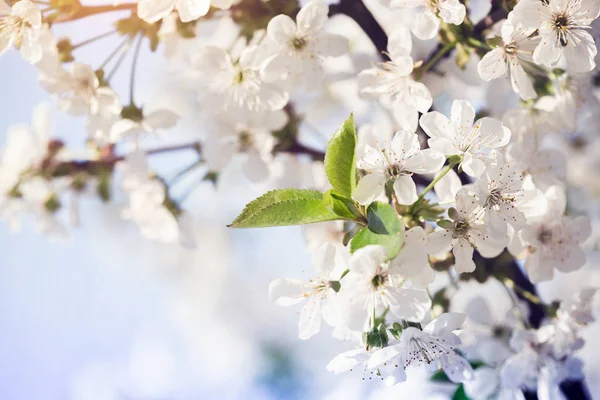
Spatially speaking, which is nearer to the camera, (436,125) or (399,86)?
(436,125)

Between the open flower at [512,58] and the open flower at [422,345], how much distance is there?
0.29 m

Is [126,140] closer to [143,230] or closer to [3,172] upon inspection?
[143,230]

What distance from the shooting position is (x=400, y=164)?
0.67 m

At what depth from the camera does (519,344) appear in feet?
2.99

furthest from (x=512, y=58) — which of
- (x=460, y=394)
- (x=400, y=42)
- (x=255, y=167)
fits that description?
(x=460, y=394)

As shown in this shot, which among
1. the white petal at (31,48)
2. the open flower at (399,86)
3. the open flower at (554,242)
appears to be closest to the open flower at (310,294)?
the open flower at (399,86)

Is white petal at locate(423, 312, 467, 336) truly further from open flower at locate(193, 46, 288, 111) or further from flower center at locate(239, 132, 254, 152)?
flower center at locate(239, 132, 254, 152)

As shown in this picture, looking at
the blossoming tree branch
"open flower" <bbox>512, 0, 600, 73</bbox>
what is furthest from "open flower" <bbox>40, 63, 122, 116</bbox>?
"open flower" <bbox>512, 0, 600, 73</bbox>

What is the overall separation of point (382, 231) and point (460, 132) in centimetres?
17

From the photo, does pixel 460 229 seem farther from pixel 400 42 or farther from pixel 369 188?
pixel 400 42

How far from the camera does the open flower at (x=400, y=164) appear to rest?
0.65 m

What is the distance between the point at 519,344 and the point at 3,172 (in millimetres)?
1025

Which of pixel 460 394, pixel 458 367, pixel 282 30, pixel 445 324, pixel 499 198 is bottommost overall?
pixel 460 394

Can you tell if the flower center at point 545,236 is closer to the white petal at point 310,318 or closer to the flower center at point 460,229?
the flower center at point 460,229
